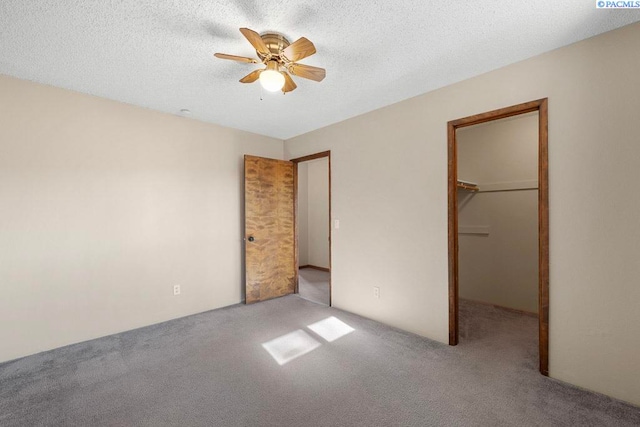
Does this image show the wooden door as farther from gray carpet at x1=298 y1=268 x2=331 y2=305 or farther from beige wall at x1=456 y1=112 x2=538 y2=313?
beige wall at x1=456 y1=112 x2=538 y2=313

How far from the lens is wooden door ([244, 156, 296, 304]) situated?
150 inches

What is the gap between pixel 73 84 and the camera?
2.52 m

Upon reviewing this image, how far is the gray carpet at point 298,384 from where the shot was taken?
5.50 feet

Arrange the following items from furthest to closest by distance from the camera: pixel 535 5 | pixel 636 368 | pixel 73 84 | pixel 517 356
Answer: pixel 73 84 → pixel 517 356 → pixel 636 368 → pixel 535 5

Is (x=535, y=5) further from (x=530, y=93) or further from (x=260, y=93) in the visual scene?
(x=260, y=93)

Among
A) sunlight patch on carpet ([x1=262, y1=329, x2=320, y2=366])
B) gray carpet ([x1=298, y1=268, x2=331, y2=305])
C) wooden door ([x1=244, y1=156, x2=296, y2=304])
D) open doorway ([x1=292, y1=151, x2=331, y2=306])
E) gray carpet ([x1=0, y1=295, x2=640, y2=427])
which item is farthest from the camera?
open doorway ([x1=292, y1=151, x2=331, y2=306])

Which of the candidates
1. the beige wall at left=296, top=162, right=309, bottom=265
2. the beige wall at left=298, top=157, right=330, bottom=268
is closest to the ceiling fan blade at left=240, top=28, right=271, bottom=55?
the beige wall at left=298, top=157, right=330, bottom=268

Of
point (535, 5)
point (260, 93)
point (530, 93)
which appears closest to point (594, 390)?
point (530, 93)

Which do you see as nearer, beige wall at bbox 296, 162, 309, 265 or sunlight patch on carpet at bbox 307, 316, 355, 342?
sunlight patch on carpet at bbox 307, 316, 355, 342

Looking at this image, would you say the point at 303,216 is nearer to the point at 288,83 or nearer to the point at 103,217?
the point at 103,217

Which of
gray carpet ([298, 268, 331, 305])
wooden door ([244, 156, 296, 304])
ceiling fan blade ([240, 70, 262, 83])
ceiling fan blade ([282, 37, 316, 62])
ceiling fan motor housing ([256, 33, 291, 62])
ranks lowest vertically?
gray carpet ([298, 268, 331, 305])

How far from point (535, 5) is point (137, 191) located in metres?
3.78

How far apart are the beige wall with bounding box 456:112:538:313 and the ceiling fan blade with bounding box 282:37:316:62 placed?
9.84 feet

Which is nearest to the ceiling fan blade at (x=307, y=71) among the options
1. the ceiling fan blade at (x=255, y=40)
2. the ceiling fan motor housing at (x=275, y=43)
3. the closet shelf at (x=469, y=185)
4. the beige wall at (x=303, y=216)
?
the ceiling fan motor housing at (x=275, y=43)
